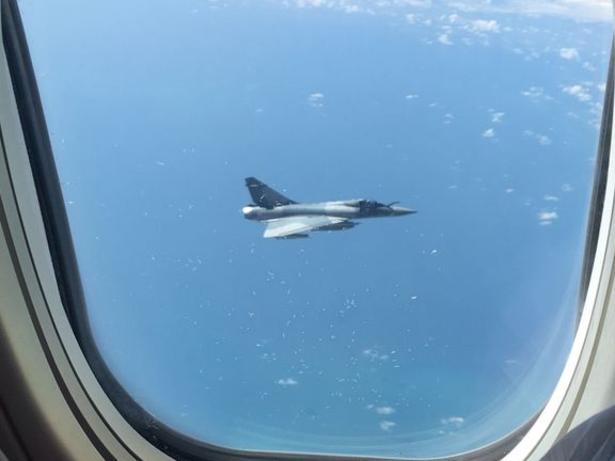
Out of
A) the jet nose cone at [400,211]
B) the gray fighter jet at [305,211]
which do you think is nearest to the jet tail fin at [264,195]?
the gray fighter jet at [305,211]

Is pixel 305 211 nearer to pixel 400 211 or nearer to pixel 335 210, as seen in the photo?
pixel 335 210

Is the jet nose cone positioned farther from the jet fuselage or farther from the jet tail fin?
the jet tail fin

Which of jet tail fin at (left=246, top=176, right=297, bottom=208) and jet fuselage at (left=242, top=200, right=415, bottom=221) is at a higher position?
jet tail fin at (left=246, top=176, right=297, bottom=208)

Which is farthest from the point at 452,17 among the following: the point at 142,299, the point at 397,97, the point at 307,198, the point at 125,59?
the point at 142,299

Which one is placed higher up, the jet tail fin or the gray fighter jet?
the jet tail fin

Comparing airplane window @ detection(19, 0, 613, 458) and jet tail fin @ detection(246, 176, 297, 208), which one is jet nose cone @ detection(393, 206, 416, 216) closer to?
airplane window @ detection(19, 0, 613, 458)

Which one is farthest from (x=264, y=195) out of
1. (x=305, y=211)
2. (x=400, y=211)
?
(x=400, y=211)

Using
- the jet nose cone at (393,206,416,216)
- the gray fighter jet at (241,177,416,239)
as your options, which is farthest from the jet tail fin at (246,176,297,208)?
the jet nose cone at (393,206,416,216)

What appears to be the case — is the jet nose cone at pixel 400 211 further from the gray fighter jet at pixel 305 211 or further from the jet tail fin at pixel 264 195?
the jet tail fin at pixel 264 195
